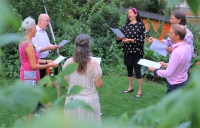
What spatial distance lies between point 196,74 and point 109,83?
616 cm

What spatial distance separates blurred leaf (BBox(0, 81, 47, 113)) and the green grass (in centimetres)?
377

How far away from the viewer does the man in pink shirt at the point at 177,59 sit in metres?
3.42

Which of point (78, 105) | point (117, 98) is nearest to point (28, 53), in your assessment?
point (117, 98)

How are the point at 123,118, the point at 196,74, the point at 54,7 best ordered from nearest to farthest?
1. the point at 196,74
2. the point at 123,118
3. the point at 54,7

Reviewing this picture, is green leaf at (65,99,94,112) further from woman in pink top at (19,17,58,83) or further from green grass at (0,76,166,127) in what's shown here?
green grass at (0,76,166,127)

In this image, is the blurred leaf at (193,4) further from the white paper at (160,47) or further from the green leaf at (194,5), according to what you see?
the white paper at (160,47)

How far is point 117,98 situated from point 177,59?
100 inches

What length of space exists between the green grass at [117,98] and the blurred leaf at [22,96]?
12.4 ft

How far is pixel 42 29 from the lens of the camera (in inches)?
192

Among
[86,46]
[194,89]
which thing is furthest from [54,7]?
[194,89]

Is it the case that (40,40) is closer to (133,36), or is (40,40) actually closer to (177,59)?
(133,36)

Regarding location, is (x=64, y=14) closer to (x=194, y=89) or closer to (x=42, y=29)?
(x=42, y=29)

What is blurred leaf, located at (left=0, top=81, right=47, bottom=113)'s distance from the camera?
738mm

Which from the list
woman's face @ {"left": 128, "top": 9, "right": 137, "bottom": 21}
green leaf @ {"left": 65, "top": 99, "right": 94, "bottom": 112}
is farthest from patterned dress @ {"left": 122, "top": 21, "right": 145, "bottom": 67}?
green leaf @ {"left": 65, "top": 99, "right": 94, "bottom": 112}
